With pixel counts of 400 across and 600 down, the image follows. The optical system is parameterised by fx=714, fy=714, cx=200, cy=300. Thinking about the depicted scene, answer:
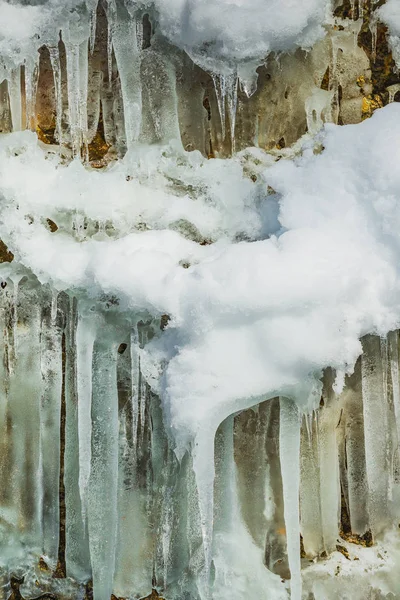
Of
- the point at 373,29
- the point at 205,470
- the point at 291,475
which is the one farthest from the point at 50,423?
the point at 373,29

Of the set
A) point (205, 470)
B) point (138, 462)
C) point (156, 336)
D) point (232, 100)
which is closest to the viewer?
point (205, 470)

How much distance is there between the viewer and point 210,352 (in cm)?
292

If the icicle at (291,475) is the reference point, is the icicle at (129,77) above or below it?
above

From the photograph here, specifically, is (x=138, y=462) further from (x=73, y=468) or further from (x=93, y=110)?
(x=93, y=110)

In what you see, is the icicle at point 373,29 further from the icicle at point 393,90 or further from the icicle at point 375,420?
the icicle at point 375,420

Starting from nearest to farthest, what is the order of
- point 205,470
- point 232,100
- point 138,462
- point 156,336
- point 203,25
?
point 205,470
point 203,25
point 156,336
point 232,100
point 138,462

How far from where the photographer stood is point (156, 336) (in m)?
3.22

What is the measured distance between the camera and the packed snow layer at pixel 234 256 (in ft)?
9.50

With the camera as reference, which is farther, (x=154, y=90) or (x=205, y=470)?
(x=154, y=90)

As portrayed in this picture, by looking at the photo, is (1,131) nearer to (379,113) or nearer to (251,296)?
A: (251,296)

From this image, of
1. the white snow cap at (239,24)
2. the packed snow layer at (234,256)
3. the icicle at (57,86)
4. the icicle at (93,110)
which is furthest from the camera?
the icicle at (93,110)

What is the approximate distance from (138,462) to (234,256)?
1.15 metres

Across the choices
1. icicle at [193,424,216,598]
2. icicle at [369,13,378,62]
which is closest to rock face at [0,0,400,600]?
icicle at [369,13,378,62]

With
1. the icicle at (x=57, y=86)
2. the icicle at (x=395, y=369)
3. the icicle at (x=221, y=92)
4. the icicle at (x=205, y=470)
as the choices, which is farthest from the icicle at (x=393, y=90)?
the icicle at (x=205, y=470)
